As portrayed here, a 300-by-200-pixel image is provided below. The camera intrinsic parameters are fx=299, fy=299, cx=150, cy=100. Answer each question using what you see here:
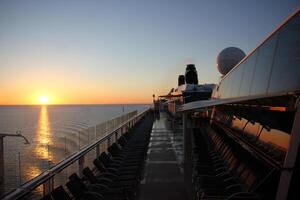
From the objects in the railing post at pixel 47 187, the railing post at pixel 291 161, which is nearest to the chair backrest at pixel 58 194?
the railing post at pixel 47 187

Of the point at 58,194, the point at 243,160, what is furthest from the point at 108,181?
the point at 243,160

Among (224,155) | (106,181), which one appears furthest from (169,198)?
(224,155)

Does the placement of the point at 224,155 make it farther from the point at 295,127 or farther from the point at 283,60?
the point at 295,127

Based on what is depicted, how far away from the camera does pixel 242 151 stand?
6.61 meters

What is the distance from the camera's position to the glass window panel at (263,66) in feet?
14.6

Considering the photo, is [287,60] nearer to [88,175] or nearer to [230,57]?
[88,175]

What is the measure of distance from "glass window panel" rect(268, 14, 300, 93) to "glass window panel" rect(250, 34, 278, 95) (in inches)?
9.7

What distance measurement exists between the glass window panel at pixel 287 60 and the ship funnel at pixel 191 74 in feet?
172

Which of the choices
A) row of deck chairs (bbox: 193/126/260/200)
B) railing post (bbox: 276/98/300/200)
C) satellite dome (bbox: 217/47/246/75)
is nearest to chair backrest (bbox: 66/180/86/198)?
row of deck chairs (bbox: 193/126/260/200)

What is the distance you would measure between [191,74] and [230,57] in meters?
37.3

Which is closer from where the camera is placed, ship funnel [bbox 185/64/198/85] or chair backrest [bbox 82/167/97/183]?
chair backrest [bbox 82/167/97/183]

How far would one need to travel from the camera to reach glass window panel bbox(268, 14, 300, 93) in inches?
136

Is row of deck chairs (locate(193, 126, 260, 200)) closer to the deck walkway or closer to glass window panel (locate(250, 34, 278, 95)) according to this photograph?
the deck walkway

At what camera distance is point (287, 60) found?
Answer: 12.3ft
